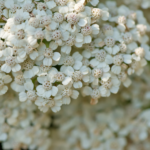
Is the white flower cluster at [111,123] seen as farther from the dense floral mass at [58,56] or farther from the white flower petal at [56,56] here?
the white flower petal at [56,56]

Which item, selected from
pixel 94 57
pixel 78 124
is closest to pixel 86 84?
pixel 94 57

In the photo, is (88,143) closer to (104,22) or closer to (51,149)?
(51,149)

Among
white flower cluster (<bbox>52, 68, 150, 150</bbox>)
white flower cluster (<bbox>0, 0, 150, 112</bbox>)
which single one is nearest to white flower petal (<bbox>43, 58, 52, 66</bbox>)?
white flower cluster (<bbox>0, 0, 150, 112</bbox>)

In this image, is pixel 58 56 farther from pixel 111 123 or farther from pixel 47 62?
pixel 111 123

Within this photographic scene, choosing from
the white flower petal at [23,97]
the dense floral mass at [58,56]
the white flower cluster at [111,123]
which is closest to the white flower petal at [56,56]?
the dense floral mass at [58,56]

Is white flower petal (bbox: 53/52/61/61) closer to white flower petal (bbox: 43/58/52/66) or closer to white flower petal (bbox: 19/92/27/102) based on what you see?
white flower petal (bbox: 43/58/52/66)

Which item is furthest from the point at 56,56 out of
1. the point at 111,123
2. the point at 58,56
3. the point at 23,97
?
the point at 111,123

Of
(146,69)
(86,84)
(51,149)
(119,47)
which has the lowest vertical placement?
(51,149)

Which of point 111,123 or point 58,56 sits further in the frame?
point 111,123
